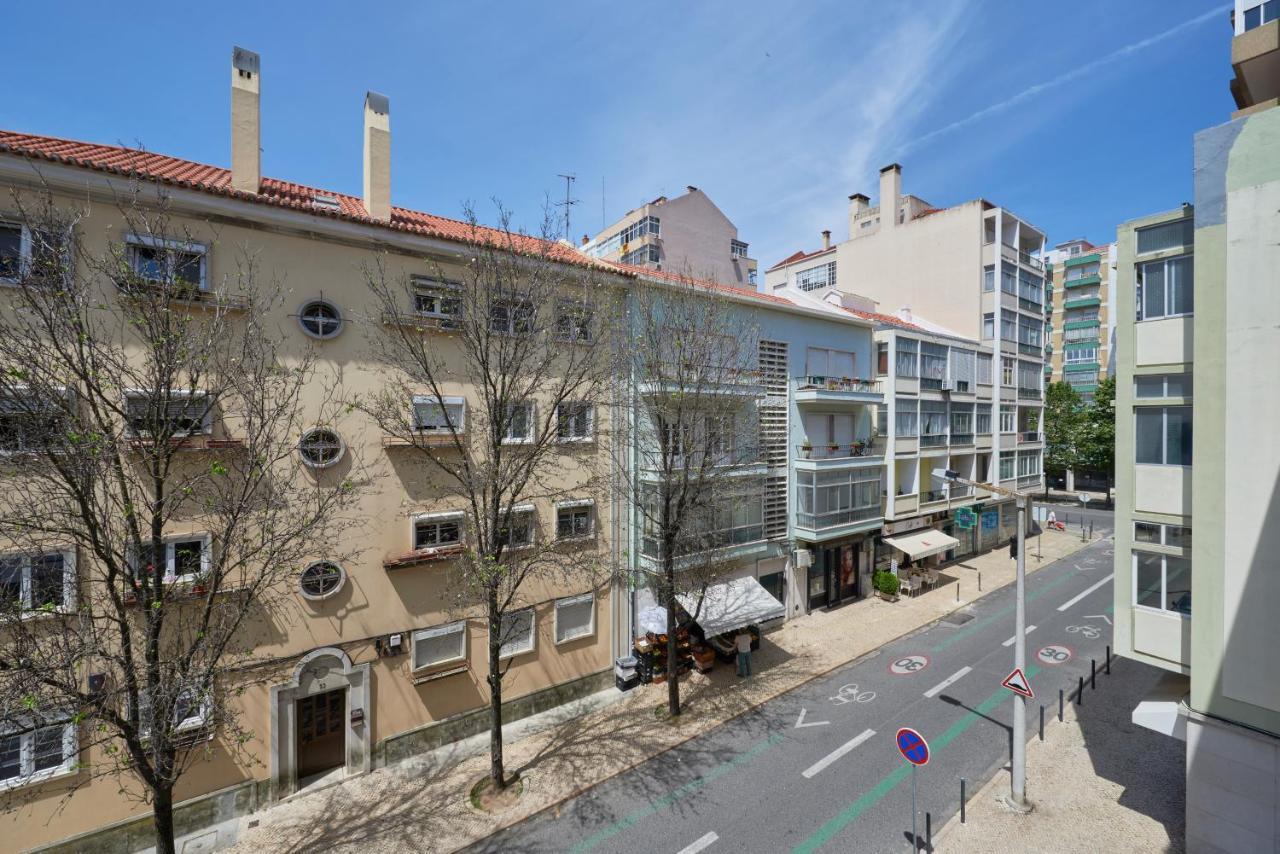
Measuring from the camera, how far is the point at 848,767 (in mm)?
11984

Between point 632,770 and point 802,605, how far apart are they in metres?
11.4

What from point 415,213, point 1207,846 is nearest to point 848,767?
point 1207,846

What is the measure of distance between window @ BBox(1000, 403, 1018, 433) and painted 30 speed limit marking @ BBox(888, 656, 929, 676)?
18.1 metres

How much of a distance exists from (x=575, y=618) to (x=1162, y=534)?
44.5ft

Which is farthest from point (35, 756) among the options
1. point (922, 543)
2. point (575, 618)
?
point (922, 543)

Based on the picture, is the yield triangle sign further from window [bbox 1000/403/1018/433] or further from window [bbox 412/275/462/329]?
window [bbox 1000/403/1018/433]

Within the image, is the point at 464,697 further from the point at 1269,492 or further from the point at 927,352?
the point at 927,352

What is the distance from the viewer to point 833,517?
20.8m

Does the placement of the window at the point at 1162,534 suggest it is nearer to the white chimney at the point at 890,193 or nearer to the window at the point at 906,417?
the window at the point at 906,417

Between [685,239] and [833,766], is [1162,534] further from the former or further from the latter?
[685,239]

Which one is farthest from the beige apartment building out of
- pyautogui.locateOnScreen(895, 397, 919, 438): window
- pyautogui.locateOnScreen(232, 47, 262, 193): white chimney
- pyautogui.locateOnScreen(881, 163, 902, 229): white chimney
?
pyautogui.locateOnScreen(881, 163, 902, 229): white chimney

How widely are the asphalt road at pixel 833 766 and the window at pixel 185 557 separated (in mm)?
7683

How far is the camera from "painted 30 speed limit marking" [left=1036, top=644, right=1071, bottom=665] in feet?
55.2

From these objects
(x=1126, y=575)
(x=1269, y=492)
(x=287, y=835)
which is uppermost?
(x=1269, y=492)
